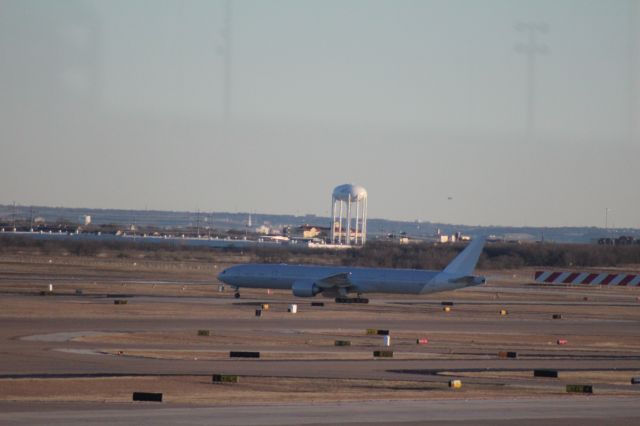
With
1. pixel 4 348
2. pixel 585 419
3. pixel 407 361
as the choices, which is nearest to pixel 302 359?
pixel 407 361

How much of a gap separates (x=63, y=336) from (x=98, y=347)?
402 centimetres

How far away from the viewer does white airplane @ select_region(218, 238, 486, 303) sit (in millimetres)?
74062

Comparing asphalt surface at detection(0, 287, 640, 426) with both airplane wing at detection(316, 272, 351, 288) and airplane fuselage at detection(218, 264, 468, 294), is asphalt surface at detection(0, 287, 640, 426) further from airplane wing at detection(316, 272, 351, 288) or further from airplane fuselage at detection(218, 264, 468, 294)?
airplane wing at detection(316, 272, 351, 288)

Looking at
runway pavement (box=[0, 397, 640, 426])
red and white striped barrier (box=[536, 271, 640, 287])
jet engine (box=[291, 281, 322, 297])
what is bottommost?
runway pavement (box=[0, 397, 640, 426])

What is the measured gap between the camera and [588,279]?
61344 mm

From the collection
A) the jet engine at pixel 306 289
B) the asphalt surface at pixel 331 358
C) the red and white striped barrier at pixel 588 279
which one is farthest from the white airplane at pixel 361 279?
the red and white striped barrier at pixel 588 279

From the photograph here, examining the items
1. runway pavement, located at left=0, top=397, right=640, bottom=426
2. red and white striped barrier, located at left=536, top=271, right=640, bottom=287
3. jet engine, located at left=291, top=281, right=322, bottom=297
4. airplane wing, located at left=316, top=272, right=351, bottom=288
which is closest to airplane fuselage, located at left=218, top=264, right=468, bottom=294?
airplane wing, located at left=316, top=272, right=351, bottom=288

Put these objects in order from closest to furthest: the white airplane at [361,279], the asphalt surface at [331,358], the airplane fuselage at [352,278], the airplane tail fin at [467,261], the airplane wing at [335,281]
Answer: the asphalt surface at [331,358], the airplane wing at [335,281], the white airplane at [361,279], the airplane tail fin at [467,261], the airplane fuselage at [352,278]

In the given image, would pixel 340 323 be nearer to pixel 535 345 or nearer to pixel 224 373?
pixel 535 345

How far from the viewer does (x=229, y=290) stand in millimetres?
81688

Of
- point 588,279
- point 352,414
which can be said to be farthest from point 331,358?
point 588,279

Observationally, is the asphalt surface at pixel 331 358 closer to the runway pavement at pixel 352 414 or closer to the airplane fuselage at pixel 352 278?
the runway pavement at pixel 352 414

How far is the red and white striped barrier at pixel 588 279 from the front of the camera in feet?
196

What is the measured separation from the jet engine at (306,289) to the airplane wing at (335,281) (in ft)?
1.09
